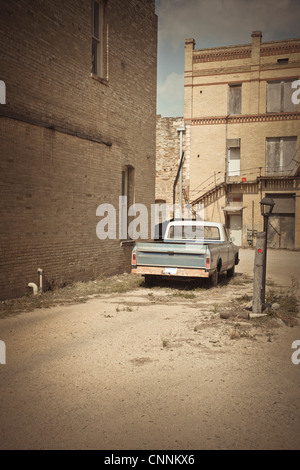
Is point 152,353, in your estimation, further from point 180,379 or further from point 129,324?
point 129,324

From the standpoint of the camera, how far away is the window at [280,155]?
27.5m

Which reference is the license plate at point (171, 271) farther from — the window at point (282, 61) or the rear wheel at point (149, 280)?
the window at point (282, 61)

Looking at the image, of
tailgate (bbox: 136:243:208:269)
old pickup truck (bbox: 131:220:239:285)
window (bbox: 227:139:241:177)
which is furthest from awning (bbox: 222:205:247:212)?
tailgate (bbox: 136:243:208:269)

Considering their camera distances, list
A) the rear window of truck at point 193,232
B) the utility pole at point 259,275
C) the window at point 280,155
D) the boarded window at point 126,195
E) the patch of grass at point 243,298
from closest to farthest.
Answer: the utility pole at point 259,275 → the patch of grass at point 243,298 → the rear window of truck at point 193,232 → the boarded window at point 126,195 → the window at point 280,155

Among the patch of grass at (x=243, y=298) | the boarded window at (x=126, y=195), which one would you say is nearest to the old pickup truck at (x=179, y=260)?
the patch of grass at (x=243, y=298)

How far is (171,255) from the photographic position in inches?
422

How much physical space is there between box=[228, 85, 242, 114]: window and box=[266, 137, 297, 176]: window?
2832 mm

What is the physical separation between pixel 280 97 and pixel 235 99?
2806 mm

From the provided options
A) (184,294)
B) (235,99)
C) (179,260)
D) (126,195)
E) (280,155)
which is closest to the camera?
(184,294)

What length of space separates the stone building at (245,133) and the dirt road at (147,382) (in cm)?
2082

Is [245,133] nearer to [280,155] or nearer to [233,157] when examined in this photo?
[233,157]

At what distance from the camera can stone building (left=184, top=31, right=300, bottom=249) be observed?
1078 inches

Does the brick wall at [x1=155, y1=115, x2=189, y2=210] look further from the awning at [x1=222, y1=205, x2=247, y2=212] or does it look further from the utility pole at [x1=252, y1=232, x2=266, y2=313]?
the utility pole at [x1=252, y1=232, x2=266, y2=313]

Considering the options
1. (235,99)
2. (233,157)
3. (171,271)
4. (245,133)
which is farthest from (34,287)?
(235,99)
